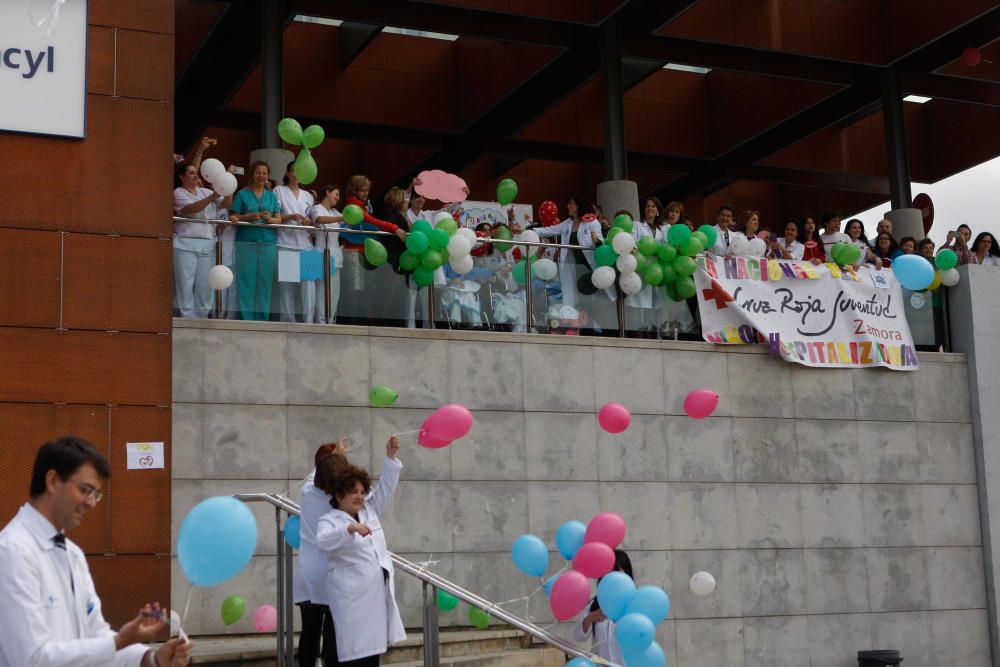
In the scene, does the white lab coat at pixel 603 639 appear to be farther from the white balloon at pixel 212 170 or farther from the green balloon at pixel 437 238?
the white balloon at pixel 212 170

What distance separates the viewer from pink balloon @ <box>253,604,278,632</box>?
37.5 ft

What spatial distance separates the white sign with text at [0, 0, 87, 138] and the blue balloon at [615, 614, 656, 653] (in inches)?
211

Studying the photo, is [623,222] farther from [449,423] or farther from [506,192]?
[449,423]

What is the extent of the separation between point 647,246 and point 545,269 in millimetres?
1173

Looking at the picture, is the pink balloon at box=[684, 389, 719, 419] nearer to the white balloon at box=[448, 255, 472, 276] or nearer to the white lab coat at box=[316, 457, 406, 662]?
the white balloon at box=[448, 255, 472, 276]

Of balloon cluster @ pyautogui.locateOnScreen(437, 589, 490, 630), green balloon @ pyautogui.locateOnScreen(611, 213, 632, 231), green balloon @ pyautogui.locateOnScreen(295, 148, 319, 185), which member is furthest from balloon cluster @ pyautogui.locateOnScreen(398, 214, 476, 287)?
balloon cluster @ pyautogui.locateOnScreen(437, 589, 490, 630)

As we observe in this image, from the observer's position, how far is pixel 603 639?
10117mm

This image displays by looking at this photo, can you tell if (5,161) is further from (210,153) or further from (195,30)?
(210,153)

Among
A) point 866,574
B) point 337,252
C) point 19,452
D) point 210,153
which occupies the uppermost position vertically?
point 210,153

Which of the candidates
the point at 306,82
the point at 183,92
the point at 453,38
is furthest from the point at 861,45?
the point at 183,92

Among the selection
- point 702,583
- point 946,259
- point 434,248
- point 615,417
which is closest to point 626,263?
point 434,248

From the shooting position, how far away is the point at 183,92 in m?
22.0

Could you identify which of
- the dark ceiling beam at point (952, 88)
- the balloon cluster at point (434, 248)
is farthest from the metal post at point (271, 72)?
the dark ceiling beam at point (952, 88)

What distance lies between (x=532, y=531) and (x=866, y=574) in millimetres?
4123
